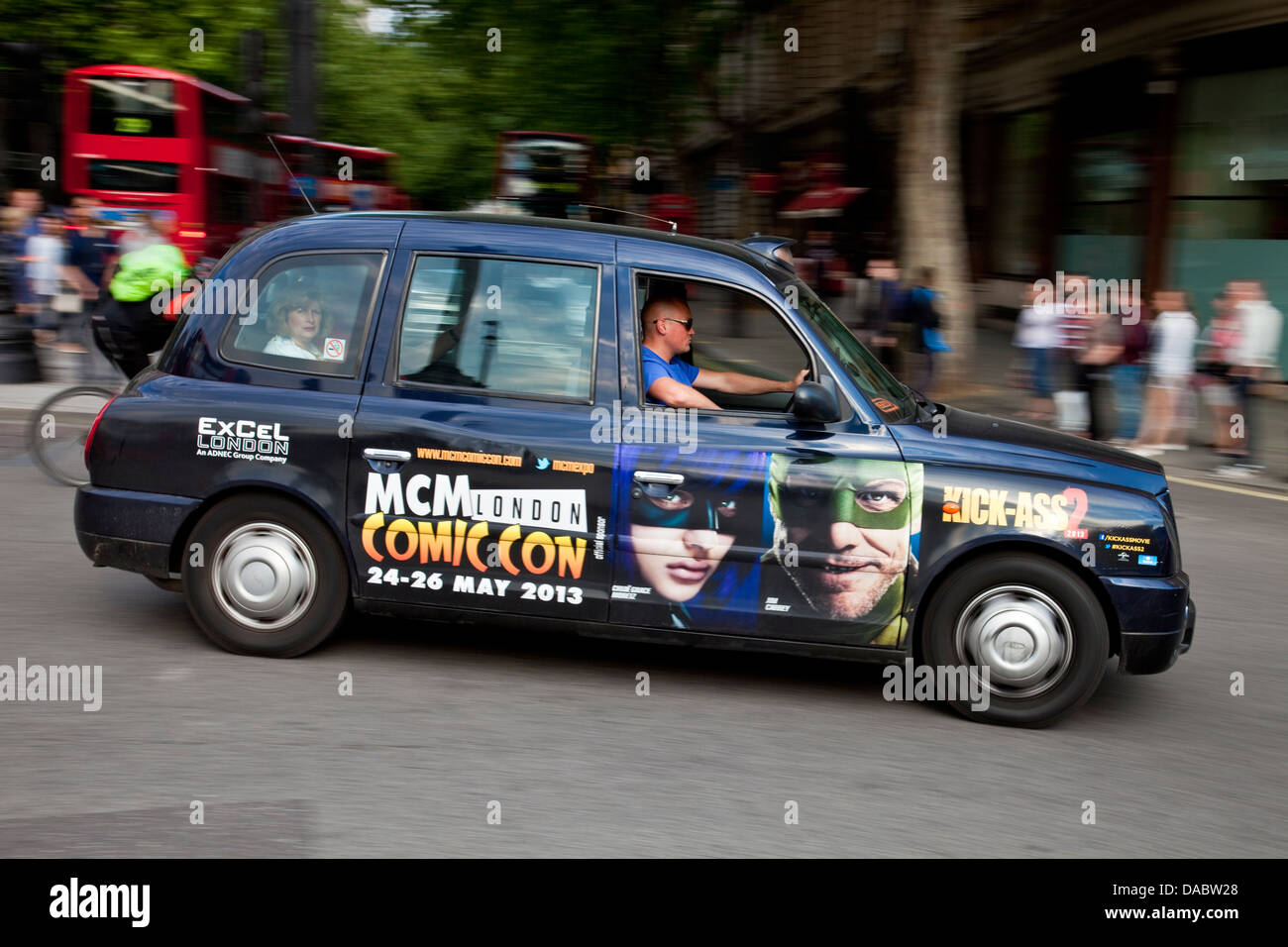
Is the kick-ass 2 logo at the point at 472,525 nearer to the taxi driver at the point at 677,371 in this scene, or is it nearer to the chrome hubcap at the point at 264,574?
the chrome hubcap at the point at 264,574

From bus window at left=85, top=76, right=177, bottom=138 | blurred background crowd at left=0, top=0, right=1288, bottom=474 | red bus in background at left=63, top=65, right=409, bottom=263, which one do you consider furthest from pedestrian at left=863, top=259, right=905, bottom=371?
bus window at left=85, top=76, right=177, bottom=138

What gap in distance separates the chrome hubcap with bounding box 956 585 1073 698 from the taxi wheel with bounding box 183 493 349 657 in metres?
2.58

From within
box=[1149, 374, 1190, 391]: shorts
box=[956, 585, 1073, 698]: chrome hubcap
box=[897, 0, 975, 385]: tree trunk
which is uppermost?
box=[897, 0, 975, 385]: tree trunk

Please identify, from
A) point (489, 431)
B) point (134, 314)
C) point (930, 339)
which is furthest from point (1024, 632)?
point (930, 339)

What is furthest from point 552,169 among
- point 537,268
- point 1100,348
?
point 537,268

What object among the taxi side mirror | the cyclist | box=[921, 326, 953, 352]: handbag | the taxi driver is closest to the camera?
the taxi side mirror

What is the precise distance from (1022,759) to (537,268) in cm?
272

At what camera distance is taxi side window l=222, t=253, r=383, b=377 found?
18.0 ft

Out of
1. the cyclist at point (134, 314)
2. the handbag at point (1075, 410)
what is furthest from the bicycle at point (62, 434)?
the handbag at point (1075, 410)

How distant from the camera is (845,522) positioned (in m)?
5.14

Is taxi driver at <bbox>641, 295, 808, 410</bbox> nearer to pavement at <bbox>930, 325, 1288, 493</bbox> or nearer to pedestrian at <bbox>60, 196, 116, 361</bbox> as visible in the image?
pavement at <bbox>930, 325, 1288, 493</bbox>

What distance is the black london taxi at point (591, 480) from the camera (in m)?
5.16

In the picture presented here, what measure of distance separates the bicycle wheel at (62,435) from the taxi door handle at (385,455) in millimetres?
4485
